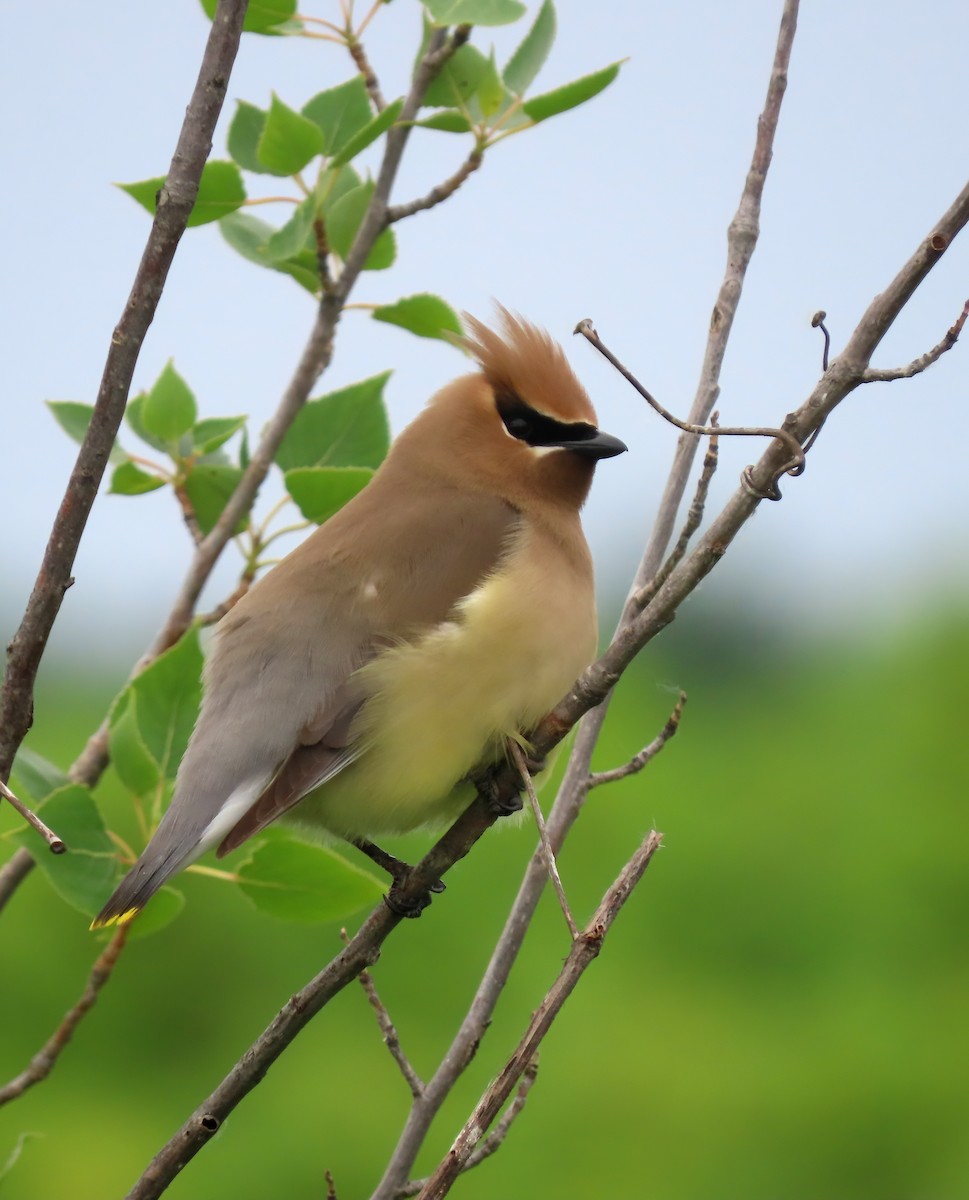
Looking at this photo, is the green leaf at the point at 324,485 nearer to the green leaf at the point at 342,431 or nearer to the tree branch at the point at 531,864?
the green leaf at the point at 342,431

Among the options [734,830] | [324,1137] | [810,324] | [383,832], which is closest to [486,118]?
[810,324]

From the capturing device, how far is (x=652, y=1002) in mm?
8047

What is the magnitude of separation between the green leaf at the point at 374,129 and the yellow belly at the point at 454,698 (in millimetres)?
821

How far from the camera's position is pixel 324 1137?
23.2ft

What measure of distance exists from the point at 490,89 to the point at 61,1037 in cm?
164

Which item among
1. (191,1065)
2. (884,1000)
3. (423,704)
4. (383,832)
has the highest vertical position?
(423,704)

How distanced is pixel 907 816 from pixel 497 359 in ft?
21.5

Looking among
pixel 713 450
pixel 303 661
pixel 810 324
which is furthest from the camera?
pixel 303 661

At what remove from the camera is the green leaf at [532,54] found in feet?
8.99

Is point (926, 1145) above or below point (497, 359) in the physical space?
below

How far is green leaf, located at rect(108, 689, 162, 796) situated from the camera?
2547 mm

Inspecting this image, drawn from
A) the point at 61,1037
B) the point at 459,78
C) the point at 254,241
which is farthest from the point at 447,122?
the point at 61,1037

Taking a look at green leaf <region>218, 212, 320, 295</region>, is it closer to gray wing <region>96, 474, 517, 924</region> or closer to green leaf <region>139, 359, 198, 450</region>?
green leaf <region>139, 359, 198, 450</region>

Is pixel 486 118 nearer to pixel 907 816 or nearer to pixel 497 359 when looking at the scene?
pixel 497 359
